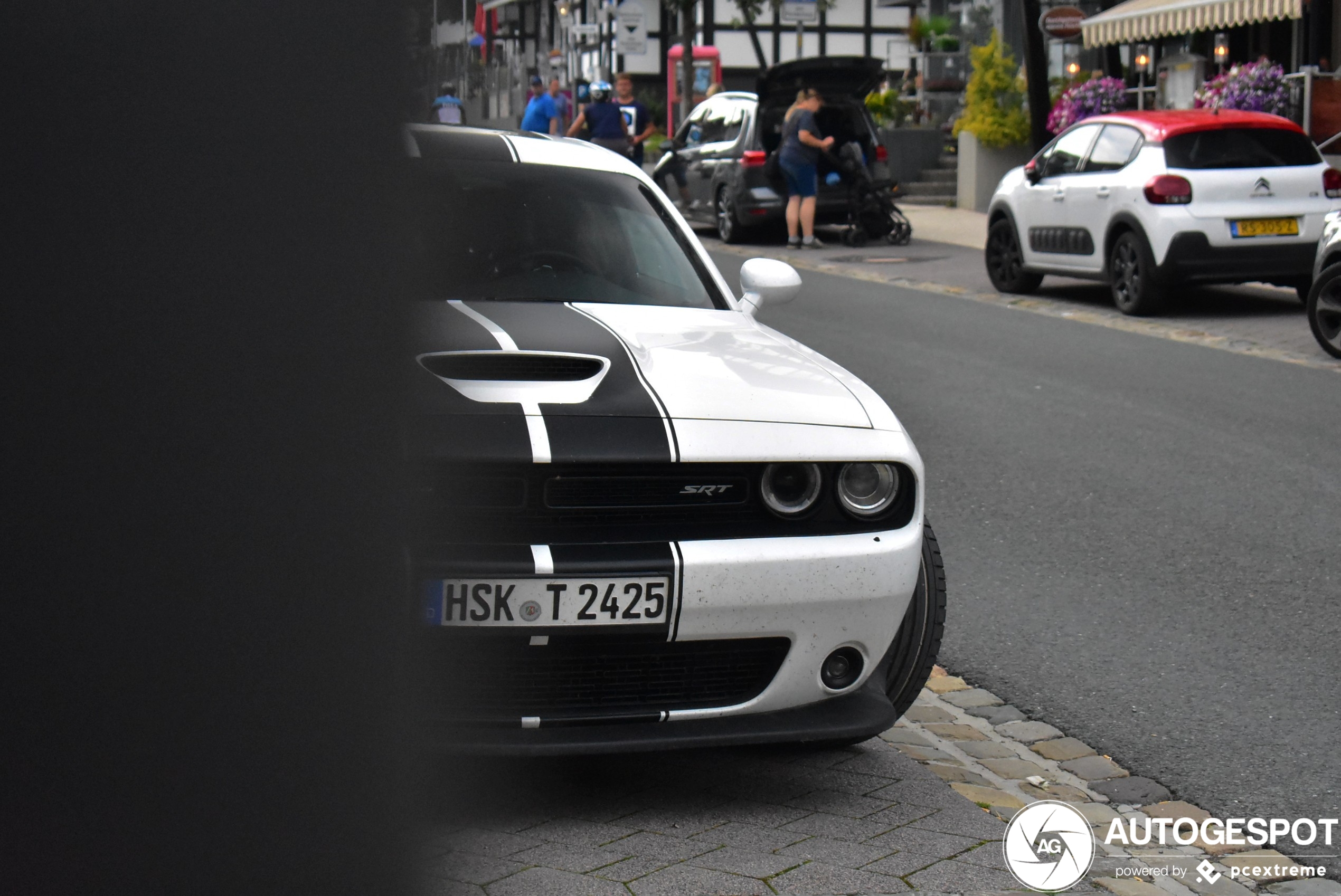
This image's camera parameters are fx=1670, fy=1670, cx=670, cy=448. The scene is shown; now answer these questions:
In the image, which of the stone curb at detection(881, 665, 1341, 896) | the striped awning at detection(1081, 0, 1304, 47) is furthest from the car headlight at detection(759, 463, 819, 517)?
the striped awning at detection(1081, 0, 1304, 47)

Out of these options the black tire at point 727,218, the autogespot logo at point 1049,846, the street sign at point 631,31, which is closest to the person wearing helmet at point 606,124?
the black tire at point 727,218

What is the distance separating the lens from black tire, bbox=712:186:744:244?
20125 millimetres

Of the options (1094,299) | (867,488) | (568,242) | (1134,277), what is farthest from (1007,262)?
(867,488)

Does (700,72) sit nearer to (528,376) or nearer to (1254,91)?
(1254,91)

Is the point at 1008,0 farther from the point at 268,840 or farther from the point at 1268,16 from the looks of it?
the point at 268,840

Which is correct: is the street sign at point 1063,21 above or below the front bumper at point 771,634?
above

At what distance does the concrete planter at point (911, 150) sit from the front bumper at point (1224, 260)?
16.5 metres

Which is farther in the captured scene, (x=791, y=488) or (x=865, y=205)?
(x=865, y=205)

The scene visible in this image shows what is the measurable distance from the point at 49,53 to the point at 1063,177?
46.6 ft

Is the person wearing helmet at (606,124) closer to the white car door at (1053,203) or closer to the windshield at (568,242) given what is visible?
the white car door at (1053,203)

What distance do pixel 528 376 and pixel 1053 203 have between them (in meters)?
11.5

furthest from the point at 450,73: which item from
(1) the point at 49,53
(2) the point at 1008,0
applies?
(2) the point at 1008,0

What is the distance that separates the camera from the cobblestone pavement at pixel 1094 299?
11586 millimetres

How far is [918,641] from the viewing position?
3.74m
